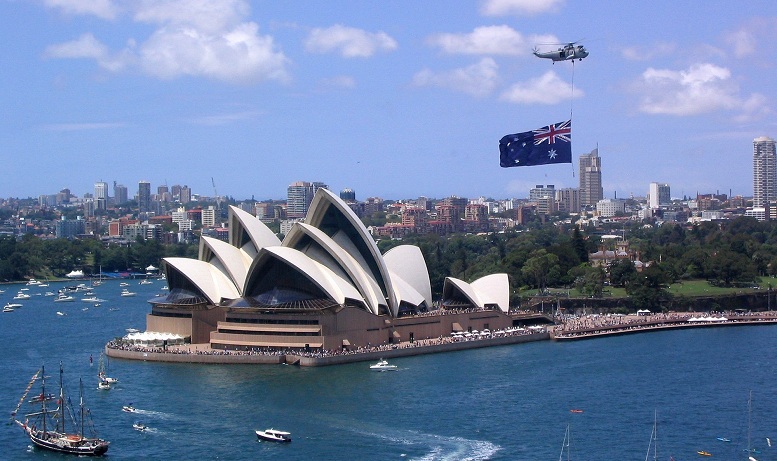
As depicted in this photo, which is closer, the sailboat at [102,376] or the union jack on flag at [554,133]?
the union jack on flag at [554,133]

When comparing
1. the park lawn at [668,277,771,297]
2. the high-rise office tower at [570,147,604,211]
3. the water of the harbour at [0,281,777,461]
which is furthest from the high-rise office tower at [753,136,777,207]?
the water of the harbour at [0,281,777,461]

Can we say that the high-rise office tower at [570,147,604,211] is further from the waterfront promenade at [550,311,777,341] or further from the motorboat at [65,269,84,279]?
the waterfront promenade at [550,311,777,341]

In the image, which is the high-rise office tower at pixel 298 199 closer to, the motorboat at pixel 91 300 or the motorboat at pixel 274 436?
the motorboat at pixel 91 300

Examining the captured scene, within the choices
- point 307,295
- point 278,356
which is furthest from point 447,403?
point 307,295

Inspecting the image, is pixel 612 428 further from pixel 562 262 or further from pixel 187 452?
pixel 562 262

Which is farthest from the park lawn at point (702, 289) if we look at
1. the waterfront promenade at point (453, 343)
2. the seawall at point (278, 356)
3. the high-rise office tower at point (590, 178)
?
the high-rise office tower at point (590, 178)

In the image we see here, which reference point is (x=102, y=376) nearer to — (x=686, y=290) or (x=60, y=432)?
(x=60, y=432)
